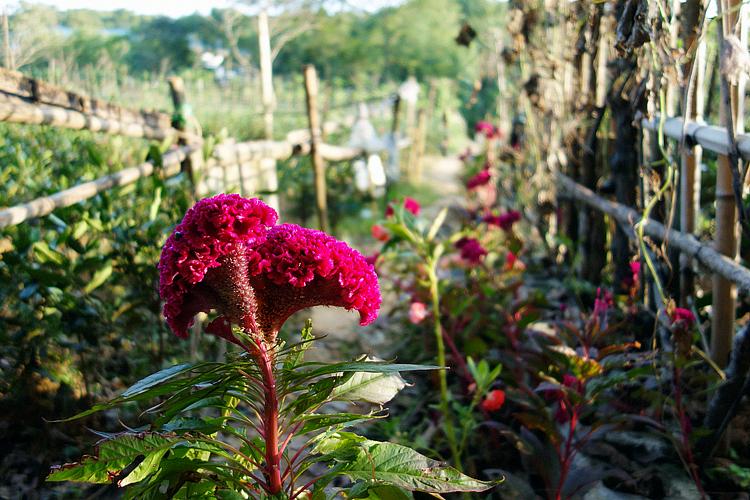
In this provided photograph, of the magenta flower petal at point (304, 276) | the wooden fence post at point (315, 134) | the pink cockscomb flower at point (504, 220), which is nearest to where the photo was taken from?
the magenta flower petal at point (304, 276)

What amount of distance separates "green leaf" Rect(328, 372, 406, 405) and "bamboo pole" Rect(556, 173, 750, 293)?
1.10 meters

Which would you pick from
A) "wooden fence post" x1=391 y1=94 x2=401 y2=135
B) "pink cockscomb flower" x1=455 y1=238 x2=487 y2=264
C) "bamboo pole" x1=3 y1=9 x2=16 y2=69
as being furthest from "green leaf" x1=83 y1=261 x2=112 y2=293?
"wooden fence post" x1=391 y1=94 x2=401 y2=135

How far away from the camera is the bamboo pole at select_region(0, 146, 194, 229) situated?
2.02 meters

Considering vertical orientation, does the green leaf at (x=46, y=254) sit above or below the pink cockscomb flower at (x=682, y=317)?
above

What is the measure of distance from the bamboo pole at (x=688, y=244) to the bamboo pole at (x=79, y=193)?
1.93 m

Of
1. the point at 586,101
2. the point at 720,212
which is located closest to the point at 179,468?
the point at 720,212

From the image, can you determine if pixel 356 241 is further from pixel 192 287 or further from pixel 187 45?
pixel 187 45

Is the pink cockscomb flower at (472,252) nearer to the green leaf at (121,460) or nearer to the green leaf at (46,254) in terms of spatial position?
the green leaf at (46,254)

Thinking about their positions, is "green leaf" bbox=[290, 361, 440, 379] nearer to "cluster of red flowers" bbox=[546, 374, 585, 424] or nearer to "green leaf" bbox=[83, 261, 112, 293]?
"cluster of red flowers" bbox=[546, 374, 585, 424]

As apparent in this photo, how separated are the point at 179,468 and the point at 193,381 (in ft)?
0.44

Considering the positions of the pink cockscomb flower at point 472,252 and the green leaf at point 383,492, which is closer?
the green leaf at point 383,492

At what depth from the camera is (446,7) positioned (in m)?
26.9

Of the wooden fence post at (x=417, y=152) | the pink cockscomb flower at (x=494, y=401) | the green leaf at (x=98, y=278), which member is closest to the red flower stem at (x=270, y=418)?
the pink cockscomb flower at (x=494, y=401)

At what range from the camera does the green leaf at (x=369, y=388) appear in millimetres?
1089
